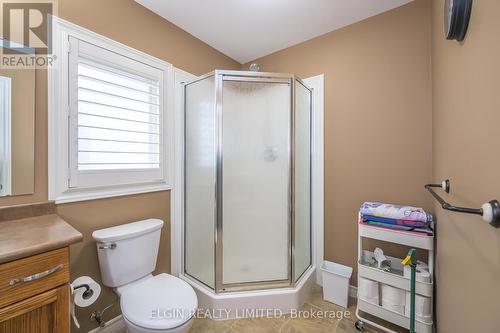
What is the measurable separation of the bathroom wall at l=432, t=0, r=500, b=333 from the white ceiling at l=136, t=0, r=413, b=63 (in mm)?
950

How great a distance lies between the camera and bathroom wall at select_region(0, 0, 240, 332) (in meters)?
1.24

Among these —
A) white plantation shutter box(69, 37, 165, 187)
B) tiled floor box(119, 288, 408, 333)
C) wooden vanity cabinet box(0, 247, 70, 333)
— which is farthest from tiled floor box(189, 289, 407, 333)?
white plantation shutter box(69, 37, 165, 187)

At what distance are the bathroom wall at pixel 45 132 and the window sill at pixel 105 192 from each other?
37mm

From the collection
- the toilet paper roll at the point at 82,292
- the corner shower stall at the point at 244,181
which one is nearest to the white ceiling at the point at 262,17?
the corner shower stall at the point at 244,181

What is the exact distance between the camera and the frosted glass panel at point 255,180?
1.85m

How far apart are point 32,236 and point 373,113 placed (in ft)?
7.64

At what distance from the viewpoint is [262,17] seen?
6.11 feet

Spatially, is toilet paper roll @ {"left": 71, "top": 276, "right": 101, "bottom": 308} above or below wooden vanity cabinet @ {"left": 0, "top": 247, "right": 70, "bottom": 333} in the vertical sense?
below

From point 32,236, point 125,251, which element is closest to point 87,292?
point 125,251

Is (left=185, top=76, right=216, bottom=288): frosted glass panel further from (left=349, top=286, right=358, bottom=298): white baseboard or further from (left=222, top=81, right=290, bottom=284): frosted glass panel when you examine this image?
(left=349, top=286, right=358, bottom=298): white baseboard

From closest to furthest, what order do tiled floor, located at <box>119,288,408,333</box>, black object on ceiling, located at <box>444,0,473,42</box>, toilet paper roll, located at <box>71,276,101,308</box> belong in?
black object on ceiling, located at <box>444,0,473,42</box>, toilet paper roll, located at <box>71,276,101,308</box>, tiled floor, located at <box>119,288,408,333</box>

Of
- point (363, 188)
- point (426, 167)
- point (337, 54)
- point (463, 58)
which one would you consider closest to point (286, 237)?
point (363, 188)

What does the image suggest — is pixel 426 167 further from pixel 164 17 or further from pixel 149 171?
pixel 164 17

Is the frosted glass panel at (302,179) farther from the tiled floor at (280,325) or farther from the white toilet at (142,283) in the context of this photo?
the white toilet at (142,283)
